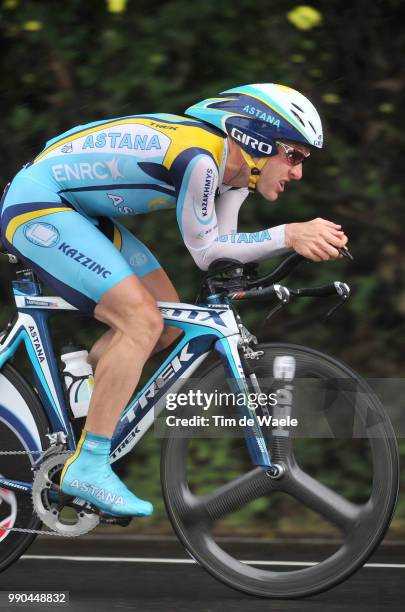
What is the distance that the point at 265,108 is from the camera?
5.11 meters

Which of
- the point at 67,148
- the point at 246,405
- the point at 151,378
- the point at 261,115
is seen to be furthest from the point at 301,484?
the point at 67,148

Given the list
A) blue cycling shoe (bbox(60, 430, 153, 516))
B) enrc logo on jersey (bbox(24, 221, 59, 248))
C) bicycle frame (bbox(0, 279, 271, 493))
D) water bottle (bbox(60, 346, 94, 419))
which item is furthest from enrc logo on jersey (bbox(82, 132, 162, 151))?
blue cycling shoe (bbox(60, 430, 153, 516))

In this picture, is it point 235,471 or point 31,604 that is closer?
point 31,604

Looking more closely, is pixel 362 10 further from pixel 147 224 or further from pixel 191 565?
pixel 191 565

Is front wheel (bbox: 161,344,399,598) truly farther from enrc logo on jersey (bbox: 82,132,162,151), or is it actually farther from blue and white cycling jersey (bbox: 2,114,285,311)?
enrc logo on jersey (bbox: 82,132,162,151)

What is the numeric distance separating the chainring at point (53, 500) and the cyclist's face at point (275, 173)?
4.24 feet

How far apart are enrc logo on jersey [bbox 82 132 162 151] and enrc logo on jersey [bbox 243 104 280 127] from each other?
36cm

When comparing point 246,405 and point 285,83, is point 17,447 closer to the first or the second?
point 246,405

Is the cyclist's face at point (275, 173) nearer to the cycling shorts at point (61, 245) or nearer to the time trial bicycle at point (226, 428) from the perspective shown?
the time trial bicycle at point (226, 428)

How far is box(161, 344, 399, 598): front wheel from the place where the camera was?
199 inches

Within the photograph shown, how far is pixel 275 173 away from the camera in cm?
523

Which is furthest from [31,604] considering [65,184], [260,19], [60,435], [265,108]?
[260,19]

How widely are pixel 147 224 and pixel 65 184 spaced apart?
2855 millimetres

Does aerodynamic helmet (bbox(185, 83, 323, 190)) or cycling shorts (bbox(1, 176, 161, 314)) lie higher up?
aerodynamic helmet (bbox(185, 83, 323, 190))
